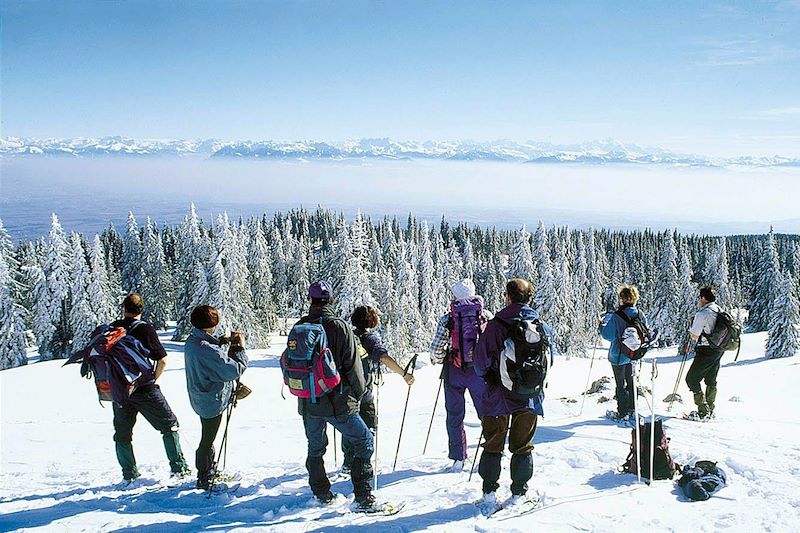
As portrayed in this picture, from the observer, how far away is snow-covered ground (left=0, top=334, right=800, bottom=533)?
5.80 meters

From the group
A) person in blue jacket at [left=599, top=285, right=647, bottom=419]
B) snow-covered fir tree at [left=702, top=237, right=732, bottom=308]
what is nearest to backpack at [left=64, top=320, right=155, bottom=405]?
person in blue jacket at [left=599, top=285, right=647, bottom=419]

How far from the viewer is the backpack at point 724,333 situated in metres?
9.76

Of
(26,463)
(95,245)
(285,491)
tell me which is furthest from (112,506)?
(95,245)

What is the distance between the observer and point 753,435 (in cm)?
897

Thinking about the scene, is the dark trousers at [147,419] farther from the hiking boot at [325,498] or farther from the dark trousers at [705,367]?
the dark trousers at [705,367]

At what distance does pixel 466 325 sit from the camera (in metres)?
7.10

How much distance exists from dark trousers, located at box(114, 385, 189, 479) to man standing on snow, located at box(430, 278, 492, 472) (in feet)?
12.2

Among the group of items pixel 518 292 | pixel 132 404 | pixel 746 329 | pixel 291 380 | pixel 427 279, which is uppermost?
pixel 518 292

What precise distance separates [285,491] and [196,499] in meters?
1.10

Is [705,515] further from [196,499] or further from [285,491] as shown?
[196,499]

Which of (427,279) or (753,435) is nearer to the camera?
(753,435)

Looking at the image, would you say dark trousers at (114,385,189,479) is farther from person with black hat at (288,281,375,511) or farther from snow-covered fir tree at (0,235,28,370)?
snow-covered fir tree at (0,235,28,370)

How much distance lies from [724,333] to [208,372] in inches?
358

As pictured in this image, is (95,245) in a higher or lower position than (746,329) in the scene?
higher
